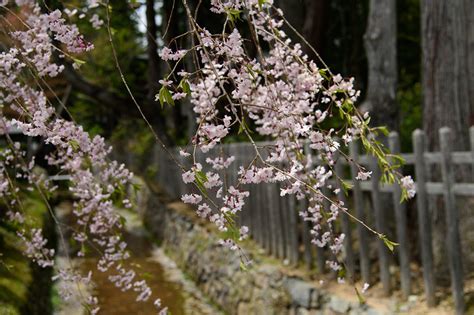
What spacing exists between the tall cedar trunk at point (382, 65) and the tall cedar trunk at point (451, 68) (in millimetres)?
739

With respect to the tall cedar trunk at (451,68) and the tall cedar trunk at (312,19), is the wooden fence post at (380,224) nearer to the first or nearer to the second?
the tall cedar trunk at (451,68)

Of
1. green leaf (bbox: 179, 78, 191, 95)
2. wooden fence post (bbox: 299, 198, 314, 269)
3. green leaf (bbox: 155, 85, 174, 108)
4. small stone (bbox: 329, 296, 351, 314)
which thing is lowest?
small stone (bbox: 329, 296, 351, 314)

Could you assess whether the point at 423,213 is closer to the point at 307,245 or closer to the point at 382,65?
the point at 307,245

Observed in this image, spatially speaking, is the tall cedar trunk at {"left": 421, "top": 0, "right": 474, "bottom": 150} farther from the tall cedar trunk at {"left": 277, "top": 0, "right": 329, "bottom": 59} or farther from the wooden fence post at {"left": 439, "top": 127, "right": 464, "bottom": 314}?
the tall cedar trunk at {"left": 277, "top": 0, "right": 329, "bottom": 59}

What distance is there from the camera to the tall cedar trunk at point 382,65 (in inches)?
240

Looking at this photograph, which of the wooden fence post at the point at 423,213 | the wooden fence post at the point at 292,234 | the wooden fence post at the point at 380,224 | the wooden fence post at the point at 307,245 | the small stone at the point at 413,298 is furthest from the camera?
the wooden fence post at the point at 292,234

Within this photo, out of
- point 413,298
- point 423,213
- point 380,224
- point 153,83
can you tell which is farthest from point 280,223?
point 153,83

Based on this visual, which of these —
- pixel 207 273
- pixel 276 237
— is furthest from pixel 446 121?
pixel 207 273

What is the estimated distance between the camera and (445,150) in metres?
4.14

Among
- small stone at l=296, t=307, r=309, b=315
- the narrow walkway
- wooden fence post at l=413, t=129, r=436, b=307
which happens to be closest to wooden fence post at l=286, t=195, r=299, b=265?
small stone at l=296, t=307, r=309, b=315

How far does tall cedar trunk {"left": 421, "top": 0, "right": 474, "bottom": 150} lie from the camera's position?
17.0ft

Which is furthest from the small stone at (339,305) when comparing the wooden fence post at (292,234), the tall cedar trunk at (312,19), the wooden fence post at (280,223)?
the tall cedar trunk at (312,19)

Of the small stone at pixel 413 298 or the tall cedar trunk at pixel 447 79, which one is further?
the tall cedar trunk at pixel 447 79

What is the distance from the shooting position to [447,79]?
5.24 m
